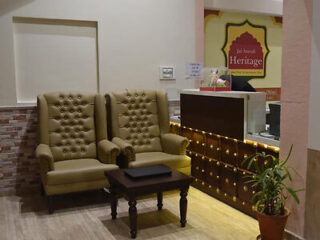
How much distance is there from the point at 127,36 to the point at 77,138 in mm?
1505

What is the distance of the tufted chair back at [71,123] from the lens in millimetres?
4305

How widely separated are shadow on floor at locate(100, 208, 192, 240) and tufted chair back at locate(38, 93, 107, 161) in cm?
105

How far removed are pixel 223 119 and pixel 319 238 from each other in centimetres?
149

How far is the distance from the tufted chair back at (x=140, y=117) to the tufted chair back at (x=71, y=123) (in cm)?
21

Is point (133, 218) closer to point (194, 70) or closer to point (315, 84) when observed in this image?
point (315, 84)

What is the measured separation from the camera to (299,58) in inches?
115

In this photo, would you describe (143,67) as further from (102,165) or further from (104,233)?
(104,233)

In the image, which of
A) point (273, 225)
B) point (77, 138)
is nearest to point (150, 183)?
Answer: point (273, 225)

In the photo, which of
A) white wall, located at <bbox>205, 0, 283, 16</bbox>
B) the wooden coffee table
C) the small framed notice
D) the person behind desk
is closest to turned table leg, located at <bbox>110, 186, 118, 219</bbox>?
the wooden coffee table

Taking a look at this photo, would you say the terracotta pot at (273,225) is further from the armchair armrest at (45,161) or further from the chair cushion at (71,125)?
the chair cushion at (71,125)

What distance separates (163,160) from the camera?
427cm

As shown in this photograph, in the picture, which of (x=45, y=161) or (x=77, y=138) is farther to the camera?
(x=77, y=138)

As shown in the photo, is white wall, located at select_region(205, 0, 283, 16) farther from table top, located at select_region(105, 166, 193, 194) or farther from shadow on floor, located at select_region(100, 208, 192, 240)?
shadow on floor, located at select_region(100, 208, 192, 240)

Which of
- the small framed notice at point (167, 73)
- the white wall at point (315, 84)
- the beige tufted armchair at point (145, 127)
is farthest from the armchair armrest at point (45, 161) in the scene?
the white wall at point (315, 84)
